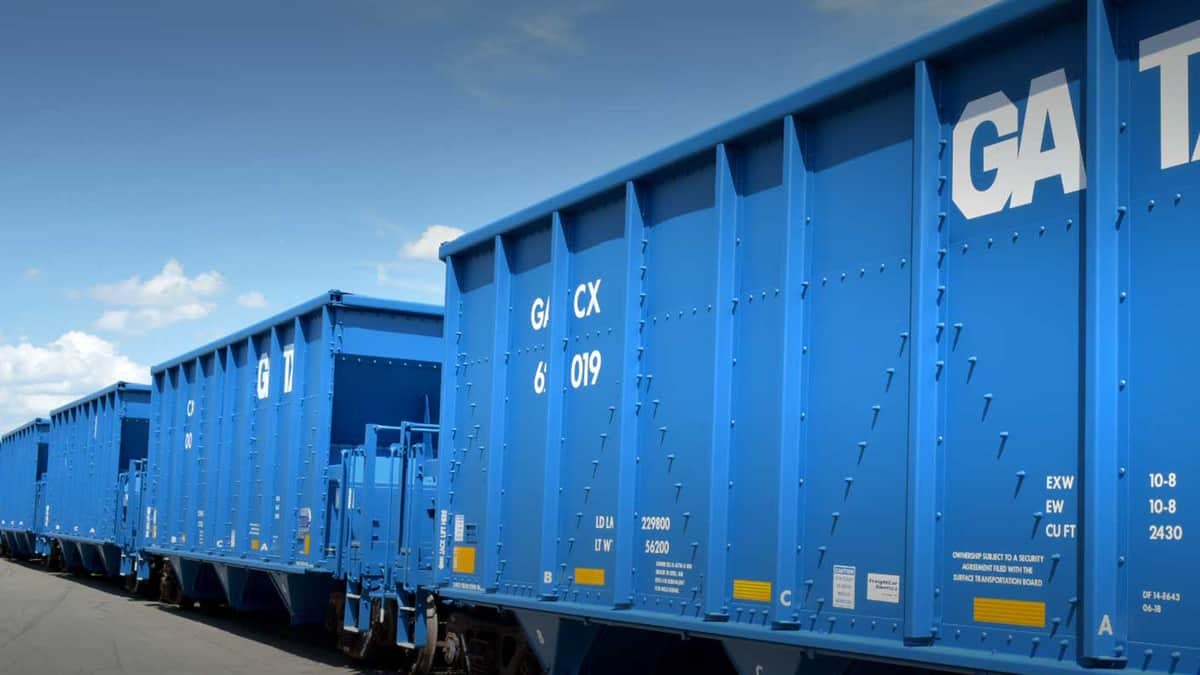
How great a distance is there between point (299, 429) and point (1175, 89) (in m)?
12.8

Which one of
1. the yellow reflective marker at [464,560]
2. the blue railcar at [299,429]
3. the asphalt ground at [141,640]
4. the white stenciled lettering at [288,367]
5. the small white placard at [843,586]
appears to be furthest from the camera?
the white stenciled lettering at [288,367]

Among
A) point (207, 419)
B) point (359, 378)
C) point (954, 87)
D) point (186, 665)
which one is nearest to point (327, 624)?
point (186, 665)

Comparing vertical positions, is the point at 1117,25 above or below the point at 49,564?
above

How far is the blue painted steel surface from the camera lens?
5.15 metres

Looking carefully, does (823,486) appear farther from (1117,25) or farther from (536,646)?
(536,646)

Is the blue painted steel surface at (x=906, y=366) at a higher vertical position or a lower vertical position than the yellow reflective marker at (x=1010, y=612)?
higher

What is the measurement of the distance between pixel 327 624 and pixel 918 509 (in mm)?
11670

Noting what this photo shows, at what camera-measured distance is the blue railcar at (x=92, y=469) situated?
90.1 ft

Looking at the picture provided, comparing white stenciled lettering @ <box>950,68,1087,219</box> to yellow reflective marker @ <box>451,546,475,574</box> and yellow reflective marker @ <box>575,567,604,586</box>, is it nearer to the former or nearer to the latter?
yellow reflective marker @ <box>575,567,604,586</box>

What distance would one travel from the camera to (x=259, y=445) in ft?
57.4

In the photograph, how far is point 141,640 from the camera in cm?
1741

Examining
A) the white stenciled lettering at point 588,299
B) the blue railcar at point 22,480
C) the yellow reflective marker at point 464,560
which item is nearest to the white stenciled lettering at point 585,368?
the white stenciled lettering at point 588,299

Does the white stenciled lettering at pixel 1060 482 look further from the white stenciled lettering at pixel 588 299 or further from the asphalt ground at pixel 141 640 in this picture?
the asphalt ground at pixel 141 640

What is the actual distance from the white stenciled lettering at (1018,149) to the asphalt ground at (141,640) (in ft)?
35.1
